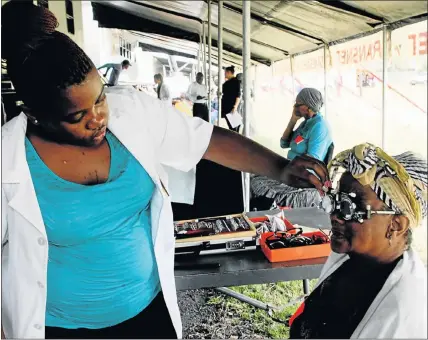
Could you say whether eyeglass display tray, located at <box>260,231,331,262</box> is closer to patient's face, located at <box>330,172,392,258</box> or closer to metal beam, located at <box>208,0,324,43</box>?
patient's face, located at <box>330,172,392,258</box>

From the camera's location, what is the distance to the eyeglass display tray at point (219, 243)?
1310mm

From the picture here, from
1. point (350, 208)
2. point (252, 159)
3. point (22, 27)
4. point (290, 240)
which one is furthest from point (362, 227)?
point (22, 27)

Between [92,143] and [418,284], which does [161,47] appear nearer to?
[92,143]

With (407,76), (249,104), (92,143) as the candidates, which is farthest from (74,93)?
(407,76)

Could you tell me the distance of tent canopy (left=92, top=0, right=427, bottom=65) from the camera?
96 cm

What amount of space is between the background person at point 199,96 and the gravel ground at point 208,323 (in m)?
0.52

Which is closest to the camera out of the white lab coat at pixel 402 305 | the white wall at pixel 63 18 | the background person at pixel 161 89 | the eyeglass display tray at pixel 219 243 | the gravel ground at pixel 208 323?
the white lab coat at pixel 402 305

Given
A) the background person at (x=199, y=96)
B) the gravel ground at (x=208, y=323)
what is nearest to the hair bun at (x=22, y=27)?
the background person at (x=199, y=96)

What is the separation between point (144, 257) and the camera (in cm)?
99

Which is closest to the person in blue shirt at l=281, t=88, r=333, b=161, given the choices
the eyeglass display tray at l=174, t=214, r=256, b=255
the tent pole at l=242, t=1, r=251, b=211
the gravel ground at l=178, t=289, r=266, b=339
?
the tent pole at l=242, t=1, r=251, b=211

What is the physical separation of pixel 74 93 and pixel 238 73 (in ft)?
1.77

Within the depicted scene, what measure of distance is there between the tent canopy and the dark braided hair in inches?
13.2

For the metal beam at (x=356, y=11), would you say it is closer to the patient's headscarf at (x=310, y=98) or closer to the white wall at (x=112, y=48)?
the patient's headscarf at (x=310, y=98)

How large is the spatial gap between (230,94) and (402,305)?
77 centimetres
